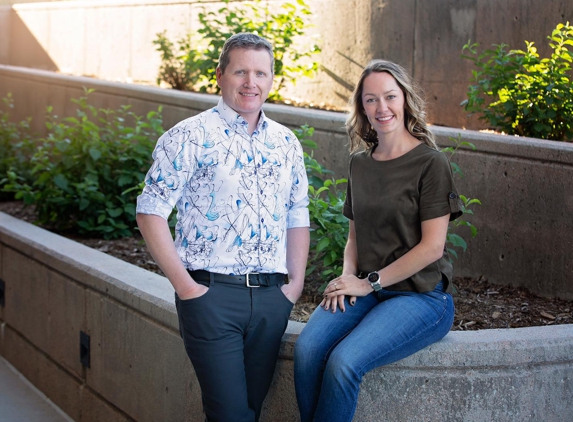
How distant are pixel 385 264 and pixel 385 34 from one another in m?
4.41

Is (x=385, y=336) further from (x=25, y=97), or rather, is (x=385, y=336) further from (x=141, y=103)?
(x=25, y=97)

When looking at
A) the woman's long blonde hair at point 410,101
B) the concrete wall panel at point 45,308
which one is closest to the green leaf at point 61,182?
the concrete wall panel at point 45,308

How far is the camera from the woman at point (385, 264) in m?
3.12

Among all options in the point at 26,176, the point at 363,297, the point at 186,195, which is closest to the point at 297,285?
the point at 363,297

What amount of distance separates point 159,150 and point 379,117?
913 mm

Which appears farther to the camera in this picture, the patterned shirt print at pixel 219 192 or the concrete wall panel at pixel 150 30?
the concrete wall panel at pixel 150 30

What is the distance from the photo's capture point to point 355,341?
311 centimetres

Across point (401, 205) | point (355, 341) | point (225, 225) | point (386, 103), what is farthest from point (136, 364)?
point (386, 103)

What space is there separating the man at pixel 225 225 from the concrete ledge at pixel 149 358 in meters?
0.44

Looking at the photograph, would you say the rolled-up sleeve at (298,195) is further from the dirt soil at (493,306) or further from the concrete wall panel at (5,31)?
the concrete wall panel at (5,31)

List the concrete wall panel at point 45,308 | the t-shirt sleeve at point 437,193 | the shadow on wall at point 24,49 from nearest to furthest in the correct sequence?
the t-shirt sleeve at point 437,193 < the concrete wall panel at point 45,308 < the shadow on wall at point 24,49

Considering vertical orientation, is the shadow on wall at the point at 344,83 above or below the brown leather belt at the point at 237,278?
above

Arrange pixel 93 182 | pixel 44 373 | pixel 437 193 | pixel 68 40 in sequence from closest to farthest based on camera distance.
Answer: pixel 437 193
pixel 44 373
pixel 93 182
pixel 68 40

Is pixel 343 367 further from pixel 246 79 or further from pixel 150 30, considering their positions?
pixel 150 30
